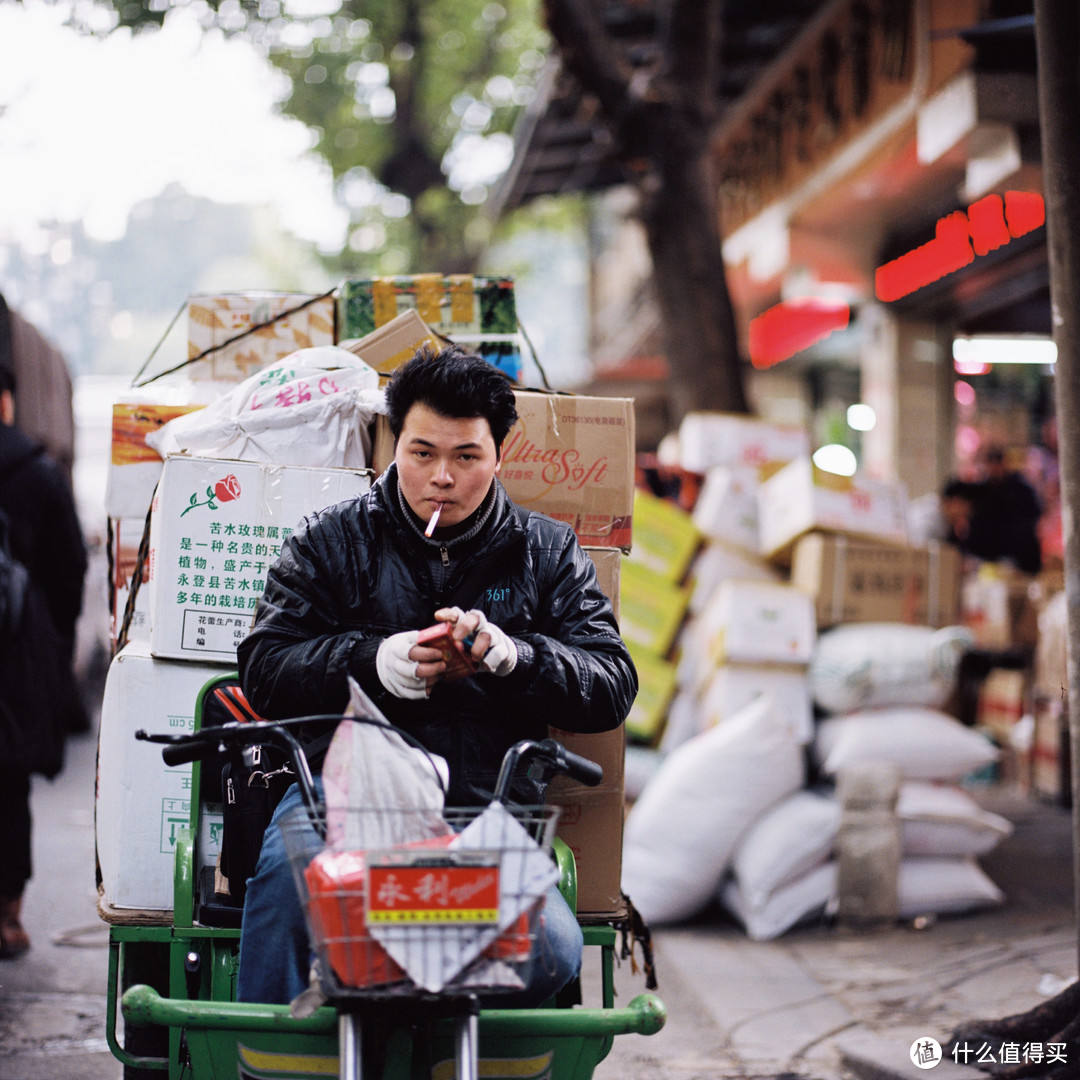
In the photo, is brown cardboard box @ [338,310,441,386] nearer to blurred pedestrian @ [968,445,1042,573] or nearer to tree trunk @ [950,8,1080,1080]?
tree trunk @ [950,8,1080,1080]

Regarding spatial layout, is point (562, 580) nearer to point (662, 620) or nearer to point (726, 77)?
point (662, 620)

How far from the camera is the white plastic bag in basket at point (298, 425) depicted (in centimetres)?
319

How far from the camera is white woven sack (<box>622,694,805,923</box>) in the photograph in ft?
16.7

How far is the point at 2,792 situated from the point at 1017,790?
5876mm

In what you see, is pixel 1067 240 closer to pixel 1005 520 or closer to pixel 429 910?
pixel 429 910

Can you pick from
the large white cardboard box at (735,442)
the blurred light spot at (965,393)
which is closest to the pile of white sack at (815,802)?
the large white cardboard box at (735,442)

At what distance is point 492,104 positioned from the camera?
20594 millimetres

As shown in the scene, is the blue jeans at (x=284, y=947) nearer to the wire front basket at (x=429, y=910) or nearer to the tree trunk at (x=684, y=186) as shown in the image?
the wire front basket at (x=429, y=910)

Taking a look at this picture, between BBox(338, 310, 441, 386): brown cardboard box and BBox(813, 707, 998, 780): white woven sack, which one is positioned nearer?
BBox(338, 310, 441, 386): brown cardboard box

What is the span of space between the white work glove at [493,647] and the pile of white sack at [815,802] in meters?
2.90

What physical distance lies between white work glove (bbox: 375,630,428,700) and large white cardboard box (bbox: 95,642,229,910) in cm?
73

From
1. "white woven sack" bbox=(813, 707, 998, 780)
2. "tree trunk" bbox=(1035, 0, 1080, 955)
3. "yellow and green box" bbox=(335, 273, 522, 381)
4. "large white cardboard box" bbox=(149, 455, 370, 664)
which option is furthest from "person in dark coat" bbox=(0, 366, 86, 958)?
"tree trunk" bbox=(1035, 0, 1080, 955)

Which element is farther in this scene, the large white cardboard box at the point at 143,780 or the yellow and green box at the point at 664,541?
the yellow and green box at the point at 664,541

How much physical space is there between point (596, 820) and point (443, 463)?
978 mm
